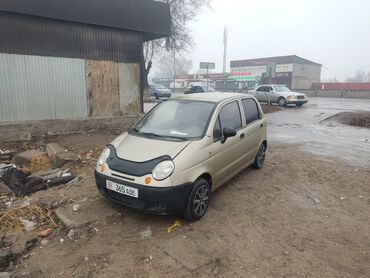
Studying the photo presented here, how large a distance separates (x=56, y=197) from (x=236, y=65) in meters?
65.3

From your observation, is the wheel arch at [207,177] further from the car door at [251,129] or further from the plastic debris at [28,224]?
the plastic debris at [28,224]

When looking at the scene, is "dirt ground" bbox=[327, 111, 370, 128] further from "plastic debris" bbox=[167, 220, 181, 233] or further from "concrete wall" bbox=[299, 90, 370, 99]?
"concrete wall" bbox=[299, 90, 370, 99]

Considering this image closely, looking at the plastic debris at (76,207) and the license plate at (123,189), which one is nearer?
the license plate at (123,189)

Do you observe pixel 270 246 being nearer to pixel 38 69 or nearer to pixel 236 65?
pixel 38 69

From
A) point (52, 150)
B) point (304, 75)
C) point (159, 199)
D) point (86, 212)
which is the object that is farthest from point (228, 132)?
point (304, 75)

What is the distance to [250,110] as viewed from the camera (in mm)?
6227

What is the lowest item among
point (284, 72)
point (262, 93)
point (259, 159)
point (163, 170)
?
point (259, 159)

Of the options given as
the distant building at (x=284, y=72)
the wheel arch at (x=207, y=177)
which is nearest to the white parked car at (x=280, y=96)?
the wheel arch at (x=207, y=177)

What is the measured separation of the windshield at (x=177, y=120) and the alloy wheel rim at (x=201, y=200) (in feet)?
2.63

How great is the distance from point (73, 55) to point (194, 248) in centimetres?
820

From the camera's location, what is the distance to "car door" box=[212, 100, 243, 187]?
475 centimetres

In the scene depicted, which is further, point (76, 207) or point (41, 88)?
point (41, 88)

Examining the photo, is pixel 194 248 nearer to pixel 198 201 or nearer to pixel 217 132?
pixel 198 201

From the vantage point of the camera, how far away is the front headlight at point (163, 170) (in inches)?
155
